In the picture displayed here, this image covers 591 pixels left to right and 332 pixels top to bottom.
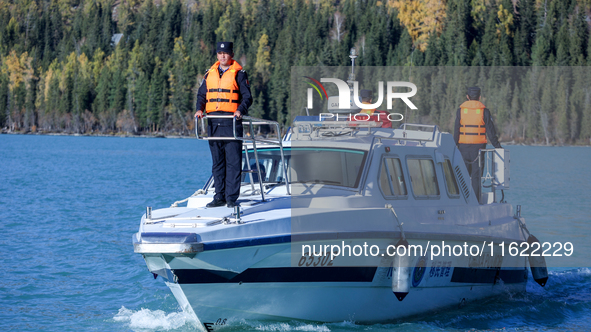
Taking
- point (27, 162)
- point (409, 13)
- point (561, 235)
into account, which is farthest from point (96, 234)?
point (409, 13)

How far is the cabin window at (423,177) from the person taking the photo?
8391 mm

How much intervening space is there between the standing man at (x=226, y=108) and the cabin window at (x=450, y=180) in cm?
300

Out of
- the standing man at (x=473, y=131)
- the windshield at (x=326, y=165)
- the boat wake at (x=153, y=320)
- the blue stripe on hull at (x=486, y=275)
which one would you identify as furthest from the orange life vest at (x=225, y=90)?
the standing man at (x=473, y=131)

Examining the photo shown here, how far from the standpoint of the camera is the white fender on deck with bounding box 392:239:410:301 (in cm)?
752

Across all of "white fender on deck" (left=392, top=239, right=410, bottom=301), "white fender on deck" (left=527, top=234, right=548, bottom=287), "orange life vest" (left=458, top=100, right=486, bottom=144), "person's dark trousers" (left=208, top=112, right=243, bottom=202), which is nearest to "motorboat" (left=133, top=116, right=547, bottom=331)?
"white fender on deck" (left=392, top=239, right=410, bottom=301)

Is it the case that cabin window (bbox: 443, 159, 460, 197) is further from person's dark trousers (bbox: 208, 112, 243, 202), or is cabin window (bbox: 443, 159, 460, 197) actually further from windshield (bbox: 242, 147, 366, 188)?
person's dark trousers (bbox: 208, 112, 243, 202)

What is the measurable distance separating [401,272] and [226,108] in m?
2.72

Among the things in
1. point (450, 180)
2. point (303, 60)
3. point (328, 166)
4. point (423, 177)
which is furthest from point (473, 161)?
point (303, 60)

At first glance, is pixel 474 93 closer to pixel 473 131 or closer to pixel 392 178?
pixel 473 131

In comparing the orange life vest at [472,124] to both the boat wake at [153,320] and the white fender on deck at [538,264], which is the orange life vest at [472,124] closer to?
the white fender on deck at [538,264]

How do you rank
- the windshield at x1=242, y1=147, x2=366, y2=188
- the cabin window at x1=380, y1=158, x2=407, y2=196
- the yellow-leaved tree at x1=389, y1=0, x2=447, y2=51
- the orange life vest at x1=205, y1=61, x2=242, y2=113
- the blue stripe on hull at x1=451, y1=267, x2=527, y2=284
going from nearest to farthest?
the orange life vest at x1=205, y1=61, x2=242, y2=113 → the cabin window at x1=380, y1=158, x2=407, y2=196 → the windshield at x1=242, y1=147, x2=366, y2=188 → the blue stripe on hull at x1=451, y1=267, x2=527, y2=284 → the yellow-leaved tree at x1=389, y1=0, x2=447, y2=51

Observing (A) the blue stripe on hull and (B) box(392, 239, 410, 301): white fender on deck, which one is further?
(A) the blue stripe on hull

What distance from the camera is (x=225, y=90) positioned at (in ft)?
24.7

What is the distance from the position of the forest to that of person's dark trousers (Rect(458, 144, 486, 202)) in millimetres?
67689
